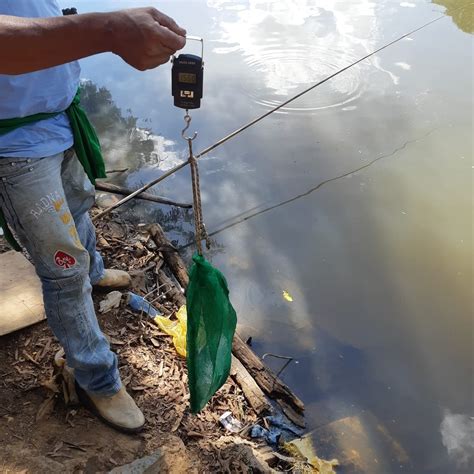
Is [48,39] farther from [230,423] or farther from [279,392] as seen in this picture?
[279,392]

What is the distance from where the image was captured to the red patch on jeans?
6.05 ft

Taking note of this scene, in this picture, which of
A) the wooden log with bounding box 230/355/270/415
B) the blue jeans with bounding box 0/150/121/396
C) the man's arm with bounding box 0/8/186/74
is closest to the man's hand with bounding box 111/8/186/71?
the man's arm with bounding box 0/8/186/74

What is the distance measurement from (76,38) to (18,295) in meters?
1.92

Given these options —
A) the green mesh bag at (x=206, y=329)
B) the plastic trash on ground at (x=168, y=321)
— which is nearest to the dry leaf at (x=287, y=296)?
the plastic trash on ground at (x=168, y=321)

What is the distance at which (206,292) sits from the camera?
2131mm

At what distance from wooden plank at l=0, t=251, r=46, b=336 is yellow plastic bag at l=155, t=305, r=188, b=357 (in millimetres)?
652

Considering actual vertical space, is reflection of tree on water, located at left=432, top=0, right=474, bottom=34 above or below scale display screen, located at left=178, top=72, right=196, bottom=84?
below

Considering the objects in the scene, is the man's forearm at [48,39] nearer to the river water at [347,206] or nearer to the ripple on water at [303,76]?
the river water at [347,206]

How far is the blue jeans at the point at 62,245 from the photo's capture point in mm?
1724

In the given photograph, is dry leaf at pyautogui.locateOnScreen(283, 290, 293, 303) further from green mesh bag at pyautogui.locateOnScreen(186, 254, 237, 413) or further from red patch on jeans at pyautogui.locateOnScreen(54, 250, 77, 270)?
red patch on jeans at pyautogui.locateOnScreen(54, 250, 77, 270)

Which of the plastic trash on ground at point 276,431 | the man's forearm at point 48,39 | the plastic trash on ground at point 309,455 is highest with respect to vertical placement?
the man's forearm at point 48,39

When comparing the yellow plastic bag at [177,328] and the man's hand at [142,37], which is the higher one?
the man's hand at [142,37]

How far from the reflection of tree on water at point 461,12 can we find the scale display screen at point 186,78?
5.87 m

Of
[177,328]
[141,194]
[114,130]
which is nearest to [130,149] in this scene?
[114,130]
